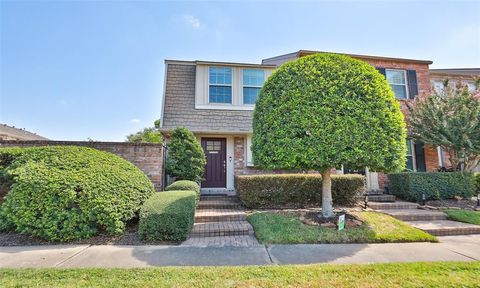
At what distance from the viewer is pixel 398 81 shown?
9602 mm

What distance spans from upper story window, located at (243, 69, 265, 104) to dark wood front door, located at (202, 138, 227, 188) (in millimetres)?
1998

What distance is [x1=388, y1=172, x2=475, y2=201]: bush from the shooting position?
23.5ft

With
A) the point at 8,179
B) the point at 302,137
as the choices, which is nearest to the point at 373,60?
the point at 302,137

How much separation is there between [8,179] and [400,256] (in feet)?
25.2

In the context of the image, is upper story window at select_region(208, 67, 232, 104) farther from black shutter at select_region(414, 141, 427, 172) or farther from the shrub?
black shutter at select_region(414, 141, 427, 172)

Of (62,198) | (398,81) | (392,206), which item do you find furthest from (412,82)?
(62,198)

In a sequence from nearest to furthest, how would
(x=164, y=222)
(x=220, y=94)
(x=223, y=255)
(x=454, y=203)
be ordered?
(x=223, y=255), (x=164, y=222), (x=454, y=203), (x=220, y=94)

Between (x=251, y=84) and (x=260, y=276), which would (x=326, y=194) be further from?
(x=251, y=84)

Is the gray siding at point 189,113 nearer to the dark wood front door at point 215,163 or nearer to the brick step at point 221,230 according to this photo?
the dark wood front door at point 215,163

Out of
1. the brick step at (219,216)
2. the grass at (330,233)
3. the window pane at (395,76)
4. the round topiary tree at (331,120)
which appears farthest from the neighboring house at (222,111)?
the grass at (330,233)

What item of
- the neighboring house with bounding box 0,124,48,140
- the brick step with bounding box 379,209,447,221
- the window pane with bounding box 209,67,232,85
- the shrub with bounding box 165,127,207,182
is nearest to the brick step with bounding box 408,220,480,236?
the brick step with bounding box 379,209,447,221

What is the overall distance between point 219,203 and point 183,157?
180 centimetres

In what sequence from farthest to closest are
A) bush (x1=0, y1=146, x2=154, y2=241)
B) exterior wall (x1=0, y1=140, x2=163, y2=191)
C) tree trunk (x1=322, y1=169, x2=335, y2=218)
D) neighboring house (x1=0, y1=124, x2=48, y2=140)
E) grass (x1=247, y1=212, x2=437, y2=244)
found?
neighboring house (x1=0, y1=124, x2=48, y2=140)
exterior wall (x1=0, y1=140, x2=163, y2=191)
tree trunk (x1=322, y1=169, x2=335, y2=218)
grass (x1=247, y1=212, x2=437, y2=244)
bush (x1=0, y1=146, x2=154, y2=241)

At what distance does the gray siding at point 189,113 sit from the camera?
26.3ft
